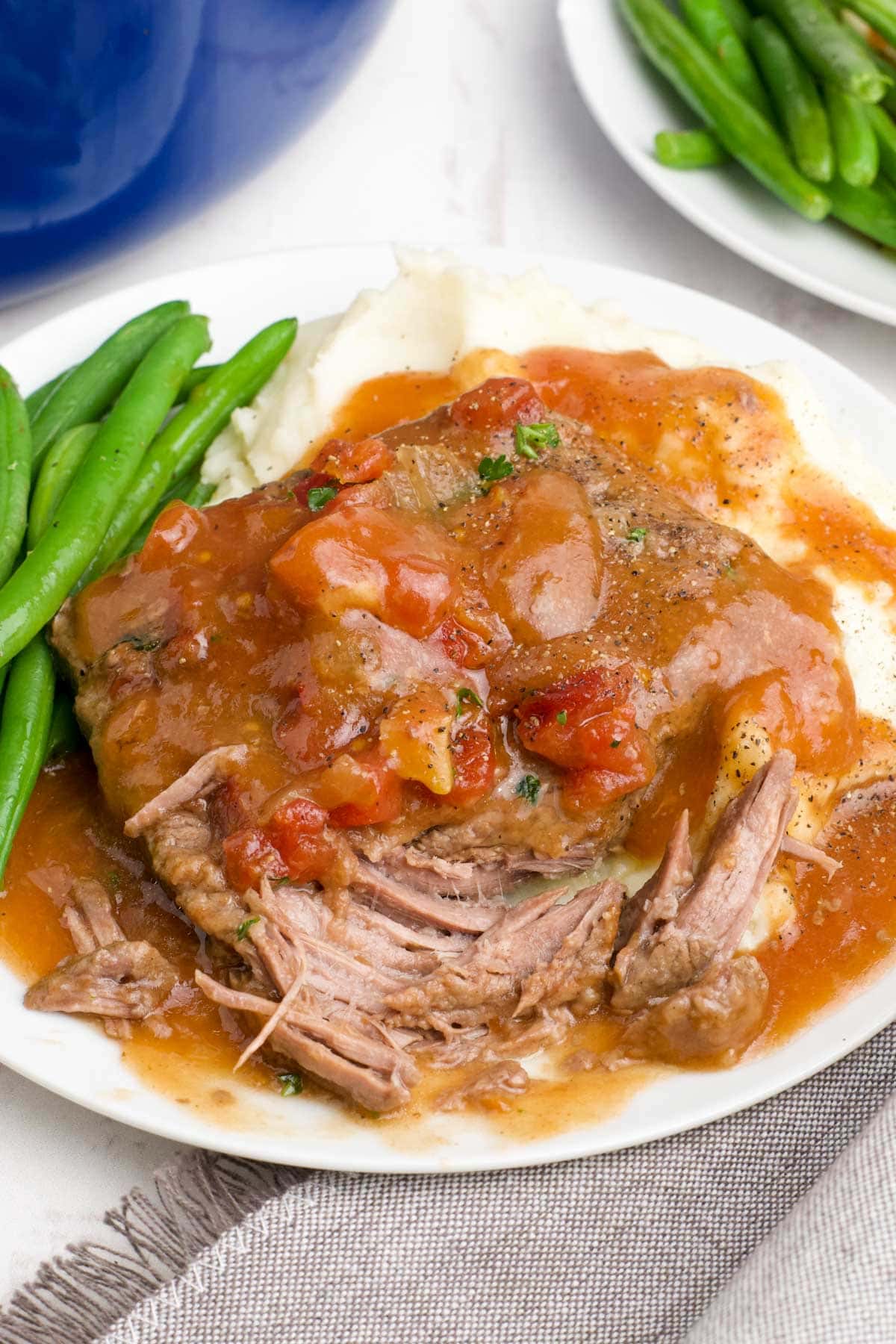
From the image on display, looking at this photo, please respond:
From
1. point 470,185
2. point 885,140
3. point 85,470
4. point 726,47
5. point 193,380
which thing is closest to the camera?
point 85,470

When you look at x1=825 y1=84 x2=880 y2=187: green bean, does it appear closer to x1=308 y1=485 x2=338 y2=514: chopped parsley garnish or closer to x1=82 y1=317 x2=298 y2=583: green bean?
x1=82 y1=317 x2=298 y2=583: green bean

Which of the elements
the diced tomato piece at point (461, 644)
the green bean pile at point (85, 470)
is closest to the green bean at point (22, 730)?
the green bean pile at point (85, 470)

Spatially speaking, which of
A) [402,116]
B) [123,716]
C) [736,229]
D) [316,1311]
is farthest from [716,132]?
[316,1311]

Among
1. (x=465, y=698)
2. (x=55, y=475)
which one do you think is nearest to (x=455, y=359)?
(x=55, y=475)

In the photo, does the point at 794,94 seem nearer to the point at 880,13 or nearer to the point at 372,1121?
the point at 880,13

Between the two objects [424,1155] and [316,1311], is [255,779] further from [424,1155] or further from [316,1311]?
[316,1311]

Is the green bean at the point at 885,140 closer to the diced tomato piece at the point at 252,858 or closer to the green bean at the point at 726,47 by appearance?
the green bean at the point at 726,47
